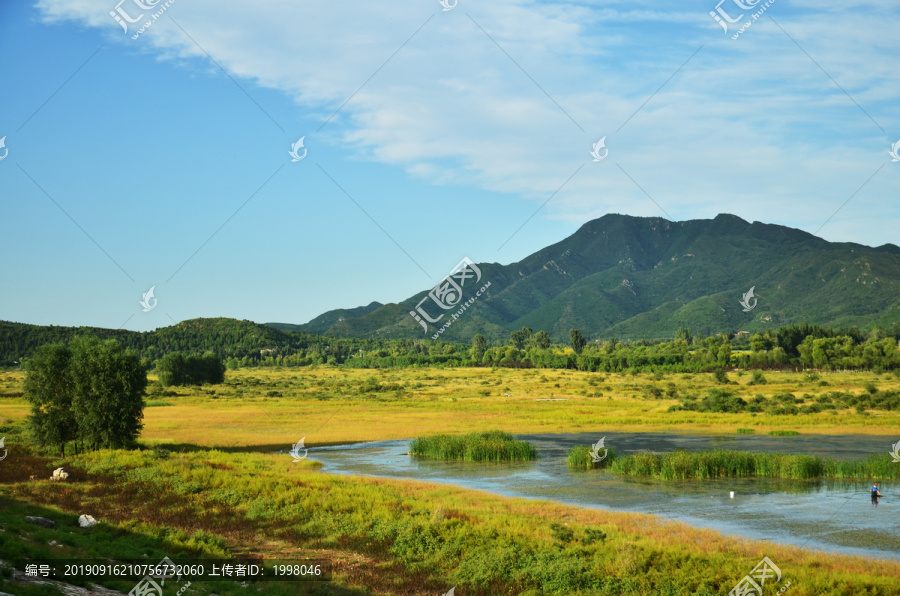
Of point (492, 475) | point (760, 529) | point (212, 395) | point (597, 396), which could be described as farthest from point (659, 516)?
point (212, 395)

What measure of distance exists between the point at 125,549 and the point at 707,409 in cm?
7276

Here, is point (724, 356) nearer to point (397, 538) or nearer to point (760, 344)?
point (760, 344)

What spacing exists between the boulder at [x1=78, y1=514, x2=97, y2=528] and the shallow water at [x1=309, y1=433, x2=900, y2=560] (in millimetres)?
20609

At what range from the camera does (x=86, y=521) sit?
85.2ft

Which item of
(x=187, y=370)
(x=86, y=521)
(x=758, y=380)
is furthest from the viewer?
(x=187, y=370)

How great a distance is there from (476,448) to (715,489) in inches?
783

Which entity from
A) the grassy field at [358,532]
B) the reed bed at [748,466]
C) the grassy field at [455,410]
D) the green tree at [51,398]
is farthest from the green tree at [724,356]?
the green tree at [51,398]

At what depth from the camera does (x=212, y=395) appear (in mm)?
111062

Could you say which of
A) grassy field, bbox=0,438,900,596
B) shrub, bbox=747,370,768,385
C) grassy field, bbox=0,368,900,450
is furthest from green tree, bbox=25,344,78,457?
shrub, bbox=747,370,768,385

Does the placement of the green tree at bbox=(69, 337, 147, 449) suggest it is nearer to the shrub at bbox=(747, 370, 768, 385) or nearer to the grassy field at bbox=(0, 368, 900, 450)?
the grassy field at bbox=(0, 368, 900, 450)

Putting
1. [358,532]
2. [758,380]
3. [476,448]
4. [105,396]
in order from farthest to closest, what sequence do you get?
[758,380], [476,448], [105,396], [358,532]

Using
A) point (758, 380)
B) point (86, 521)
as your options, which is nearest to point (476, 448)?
point (86, 521)

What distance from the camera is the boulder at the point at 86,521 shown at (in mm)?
25795

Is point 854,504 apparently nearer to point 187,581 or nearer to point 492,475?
point 492,475
